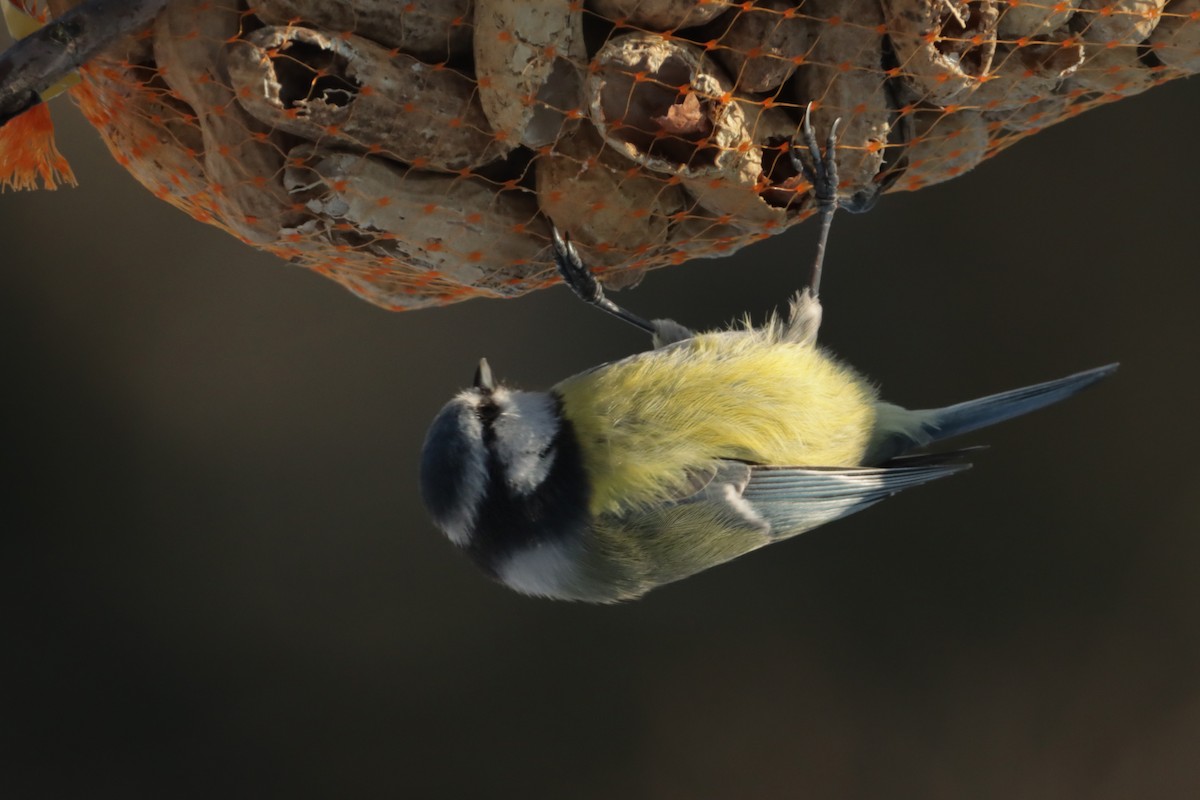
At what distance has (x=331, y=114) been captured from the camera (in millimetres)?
836

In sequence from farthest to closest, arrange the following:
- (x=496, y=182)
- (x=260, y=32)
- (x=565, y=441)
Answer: (x=565, y=441) < (x=496, y=182) < (x=260, y=32)

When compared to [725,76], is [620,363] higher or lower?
lower

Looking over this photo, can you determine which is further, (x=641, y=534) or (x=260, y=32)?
(x=641, y=534)

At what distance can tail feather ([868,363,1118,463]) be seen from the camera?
1.23 metres

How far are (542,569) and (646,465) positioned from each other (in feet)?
0.41

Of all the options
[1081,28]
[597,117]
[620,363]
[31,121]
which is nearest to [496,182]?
[597,117]

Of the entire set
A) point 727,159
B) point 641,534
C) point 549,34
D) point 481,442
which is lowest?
point 641,534

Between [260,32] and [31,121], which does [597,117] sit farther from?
[31,121]

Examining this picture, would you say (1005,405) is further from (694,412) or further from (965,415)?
(694,412)

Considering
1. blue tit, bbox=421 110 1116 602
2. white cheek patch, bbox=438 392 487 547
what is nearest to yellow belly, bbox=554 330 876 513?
blue tit, bbox=421 110 1116 602

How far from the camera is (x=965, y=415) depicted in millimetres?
1269

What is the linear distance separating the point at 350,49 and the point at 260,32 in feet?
0.19

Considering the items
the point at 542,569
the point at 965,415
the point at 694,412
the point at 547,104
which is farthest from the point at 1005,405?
the point at 547,104

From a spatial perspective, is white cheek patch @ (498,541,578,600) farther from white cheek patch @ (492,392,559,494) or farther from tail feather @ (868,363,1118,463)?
tail feather @ (868,363,1118,463)
